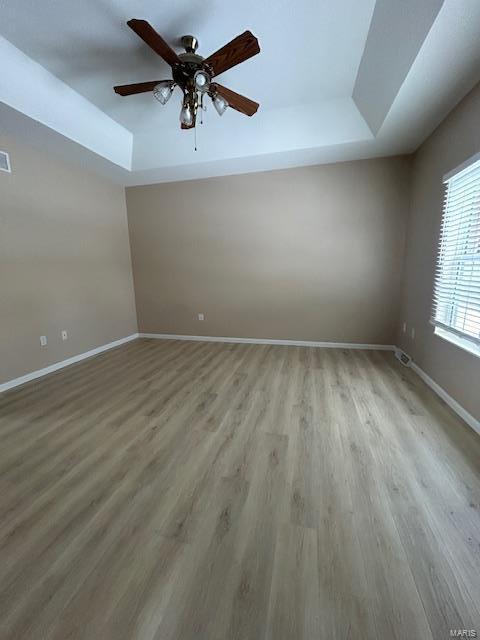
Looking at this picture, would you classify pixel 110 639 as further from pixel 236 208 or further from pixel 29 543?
pixel 236 208

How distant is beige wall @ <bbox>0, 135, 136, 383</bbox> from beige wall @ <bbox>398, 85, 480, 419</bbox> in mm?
4271

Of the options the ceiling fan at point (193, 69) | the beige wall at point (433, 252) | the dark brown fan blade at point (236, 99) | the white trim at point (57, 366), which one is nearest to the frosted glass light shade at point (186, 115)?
the ceiling fan at point (193, 69)

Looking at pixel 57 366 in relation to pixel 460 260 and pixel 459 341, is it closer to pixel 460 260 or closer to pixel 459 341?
pixel 459 341

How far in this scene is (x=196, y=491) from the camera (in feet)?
4.68

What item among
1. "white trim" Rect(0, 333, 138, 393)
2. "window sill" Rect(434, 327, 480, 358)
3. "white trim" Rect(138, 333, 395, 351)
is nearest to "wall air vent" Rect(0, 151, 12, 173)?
"white trim" Rect(0, 333, 138, 393)

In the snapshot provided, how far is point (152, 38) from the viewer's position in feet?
5.39

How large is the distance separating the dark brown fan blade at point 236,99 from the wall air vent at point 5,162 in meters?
2.30

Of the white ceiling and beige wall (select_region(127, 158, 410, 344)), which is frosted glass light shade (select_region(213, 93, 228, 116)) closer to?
the white ceiling

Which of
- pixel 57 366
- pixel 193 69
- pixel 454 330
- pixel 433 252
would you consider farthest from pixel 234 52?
pixel 57 366

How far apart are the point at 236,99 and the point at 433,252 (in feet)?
A: 8.02

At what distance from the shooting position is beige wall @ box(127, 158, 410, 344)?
11.5 ft

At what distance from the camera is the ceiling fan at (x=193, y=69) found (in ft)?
5.42

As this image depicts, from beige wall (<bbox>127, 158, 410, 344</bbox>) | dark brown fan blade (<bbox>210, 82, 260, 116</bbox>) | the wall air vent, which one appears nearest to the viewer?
dark brown fan blade (<bbox>210, 82, 260, 116</bbox>)

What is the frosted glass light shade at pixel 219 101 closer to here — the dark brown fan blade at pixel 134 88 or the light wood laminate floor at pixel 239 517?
the dark brown fan blade at pixel 134 88
